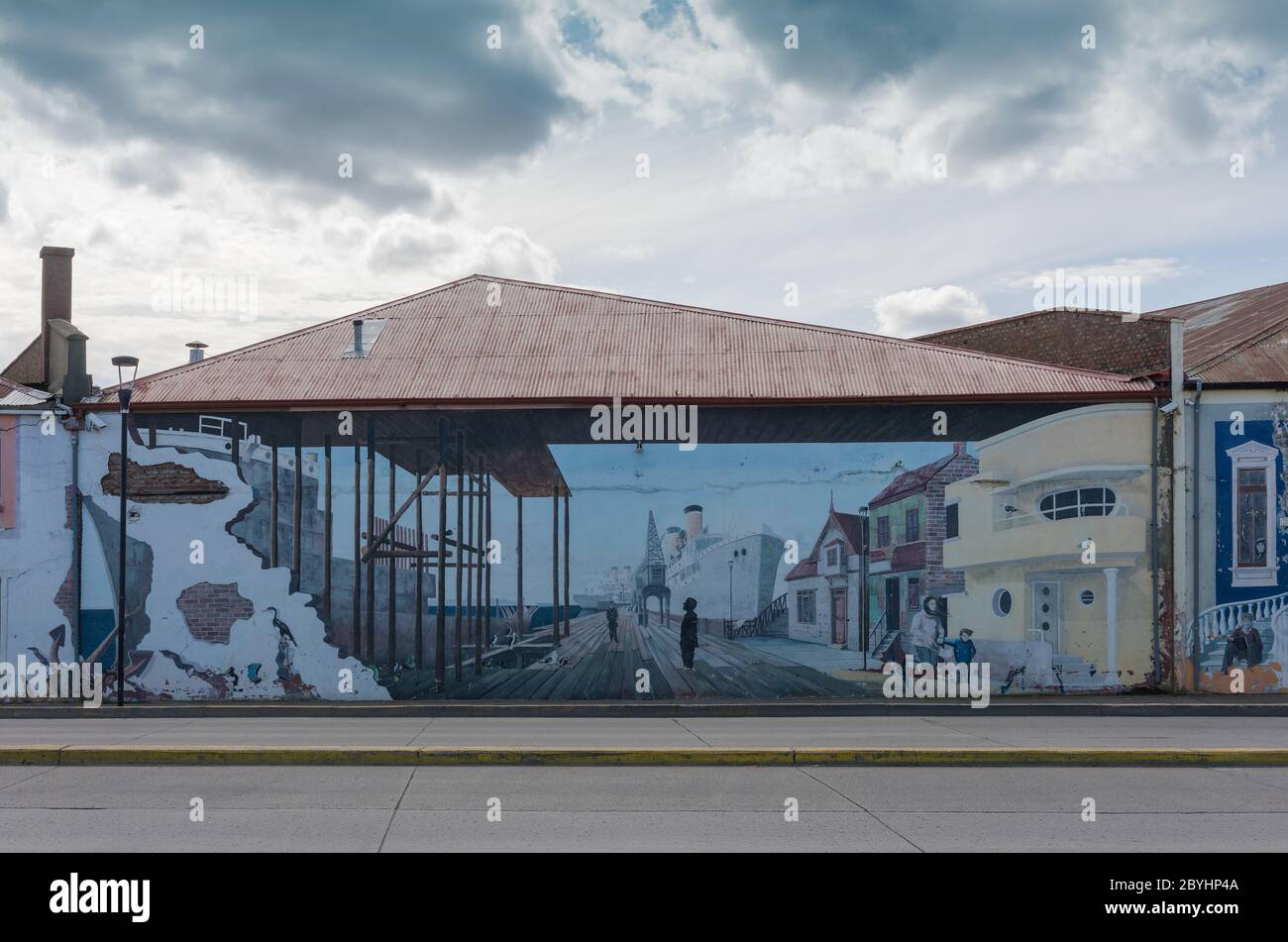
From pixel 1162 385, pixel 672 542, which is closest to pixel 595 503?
pixel 672 542

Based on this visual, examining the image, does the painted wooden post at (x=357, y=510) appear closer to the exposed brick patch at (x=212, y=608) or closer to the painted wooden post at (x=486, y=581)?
the exposed brick patch at (x=212, y=608)

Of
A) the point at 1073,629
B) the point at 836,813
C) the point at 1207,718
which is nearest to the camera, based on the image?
the point at 836,813

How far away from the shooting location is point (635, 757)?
12086 mm

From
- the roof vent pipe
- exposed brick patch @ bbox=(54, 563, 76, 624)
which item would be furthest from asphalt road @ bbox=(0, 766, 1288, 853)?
the roof vent pipe

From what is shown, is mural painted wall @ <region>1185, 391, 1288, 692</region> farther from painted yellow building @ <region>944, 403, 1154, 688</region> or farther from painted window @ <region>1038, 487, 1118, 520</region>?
painted window @ <region>1038, 487, 1118, 520</region>

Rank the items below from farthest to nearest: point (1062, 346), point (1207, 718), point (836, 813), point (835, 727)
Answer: point (1062, 346) → point (1207, 718) → point (835, 727) → point (836, 813)

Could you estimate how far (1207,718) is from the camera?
16.6 meters

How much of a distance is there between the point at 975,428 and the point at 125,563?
13777 millimetres

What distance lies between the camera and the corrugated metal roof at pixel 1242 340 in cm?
1902

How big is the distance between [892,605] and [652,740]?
6730 mm

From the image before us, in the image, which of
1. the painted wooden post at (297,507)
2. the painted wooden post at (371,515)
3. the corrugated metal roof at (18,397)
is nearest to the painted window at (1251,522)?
the painted wooden post at (371,515)

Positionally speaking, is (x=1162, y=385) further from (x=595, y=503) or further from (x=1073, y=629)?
(x=595, y=503)

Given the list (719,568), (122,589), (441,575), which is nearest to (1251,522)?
(719,568)

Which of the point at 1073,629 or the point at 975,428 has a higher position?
the point at 975,428
